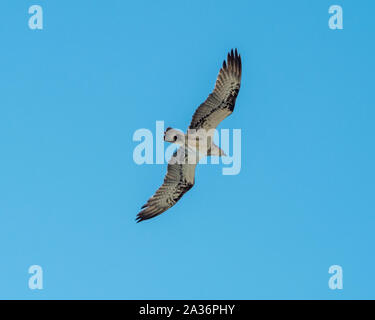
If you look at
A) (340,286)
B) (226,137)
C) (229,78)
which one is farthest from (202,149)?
(340,286)

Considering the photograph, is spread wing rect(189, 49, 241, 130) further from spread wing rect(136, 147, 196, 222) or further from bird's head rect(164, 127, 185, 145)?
spread wing rect(136, 147, 196, 222)

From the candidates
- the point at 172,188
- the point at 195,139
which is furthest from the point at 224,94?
the point at 172,188

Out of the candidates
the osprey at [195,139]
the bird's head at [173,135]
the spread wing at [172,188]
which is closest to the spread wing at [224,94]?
the osprey at [195,139]

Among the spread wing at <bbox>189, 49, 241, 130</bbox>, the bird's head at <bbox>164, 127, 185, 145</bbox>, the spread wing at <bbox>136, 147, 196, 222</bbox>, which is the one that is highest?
the spread wing at <bbox>189, 49, 241, 130</bbox>

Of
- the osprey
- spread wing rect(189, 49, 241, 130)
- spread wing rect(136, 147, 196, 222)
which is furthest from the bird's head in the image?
spread wing rect(136, 147, 196, 222)

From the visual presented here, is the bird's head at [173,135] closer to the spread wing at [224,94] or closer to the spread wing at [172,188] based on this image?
the spread wing at [224,94]

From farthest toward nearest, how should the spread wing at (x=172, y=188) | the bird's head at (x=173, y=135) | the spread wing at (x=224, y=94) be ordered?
the spread wing at (x=172, y=188), the bird's head at (x=173, y=135), the spread wing at (x=224, y=94)
